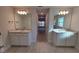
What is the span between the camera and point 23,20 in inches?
85.4

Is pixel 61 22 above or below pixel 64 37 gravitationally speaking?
above

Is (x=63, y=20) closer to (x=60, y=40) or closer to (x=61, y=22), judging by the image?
(x=61, y=22)

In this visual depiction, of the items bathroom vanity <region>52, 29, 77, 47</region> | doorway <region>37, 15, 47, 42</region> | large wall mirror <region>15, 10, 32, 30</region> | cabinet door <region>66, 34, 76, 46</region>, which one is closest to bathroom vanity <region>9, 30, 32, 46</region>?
large wall mirror <region>15, 10, 32, 30</region>

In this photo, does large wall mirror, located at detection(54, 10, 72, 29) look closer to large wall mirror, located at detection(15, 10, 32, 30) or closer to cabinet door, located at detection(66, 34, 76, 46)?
cabinet door, located at detection(66, 34, 76, 46)

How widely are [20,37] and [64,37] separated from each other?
3.67 ft

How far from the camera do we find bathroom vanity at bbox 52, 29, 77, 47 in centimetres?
198

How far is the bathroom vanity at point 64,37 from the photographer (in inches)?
77.9

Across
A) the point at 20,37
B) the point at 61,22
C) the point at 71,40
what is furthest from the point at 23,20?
the point at 71,40

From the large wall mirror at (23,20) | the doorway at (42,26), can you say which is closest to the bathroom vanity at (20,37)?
the large wall mirror at (23,20)

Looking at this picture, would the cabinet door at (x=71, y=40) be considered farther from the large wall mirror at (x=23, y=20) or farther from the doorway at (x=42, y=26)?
the large wall mirror at (x=23, y=20)

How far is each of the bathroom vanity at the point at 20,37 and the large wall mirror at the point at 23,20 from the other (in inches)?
5.6
